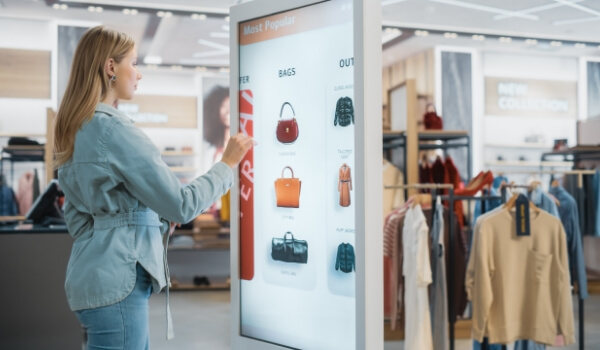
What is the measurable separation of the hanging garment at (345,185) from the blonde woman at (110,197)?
0.34m

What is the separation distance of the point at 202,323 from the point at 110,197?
4759 millimetres

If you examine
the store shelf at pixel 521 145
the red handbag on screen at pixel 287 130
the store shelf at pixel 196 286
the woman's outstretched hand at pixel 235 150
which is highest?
the store shelf at pixel 521 145

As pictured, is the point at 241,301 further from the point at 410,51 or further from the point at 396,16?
the point at 410,51

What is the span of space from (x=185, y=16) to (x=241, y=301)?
5271mm

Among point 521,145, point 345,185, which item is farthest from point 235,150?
point 521,145

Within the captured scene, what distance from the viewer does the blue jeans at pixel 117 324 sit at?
1544 mm

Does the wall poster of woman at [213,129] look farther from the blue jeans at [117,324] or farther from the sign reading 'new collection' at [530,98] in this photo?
the blue jeans at [117,324]

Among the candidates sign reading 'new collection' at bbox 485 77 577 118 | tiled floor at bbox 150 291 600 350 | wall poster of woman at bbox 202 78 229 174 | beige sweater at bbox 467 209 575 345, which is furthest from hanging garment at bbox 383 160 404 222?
sign reading 'new collection' at bbox 485 77 577 118

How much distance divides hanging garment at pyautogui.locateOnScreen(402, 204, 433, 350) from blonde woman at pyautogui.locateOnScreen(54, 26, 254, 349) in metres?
2.33

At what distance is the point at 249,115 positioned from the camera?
6.41ft

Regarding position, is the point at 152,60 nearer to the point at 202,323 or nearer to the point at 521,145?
the point at 202,323

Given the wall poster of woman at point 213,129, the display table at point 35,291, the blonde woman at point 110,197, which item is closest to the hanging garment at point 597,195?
the wall poster of woman at point 213,129

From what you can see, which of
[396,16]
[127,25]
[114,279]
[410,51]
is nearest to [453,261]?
[114,279]

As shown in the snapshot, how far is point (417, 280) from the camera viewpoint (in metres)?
3.72
